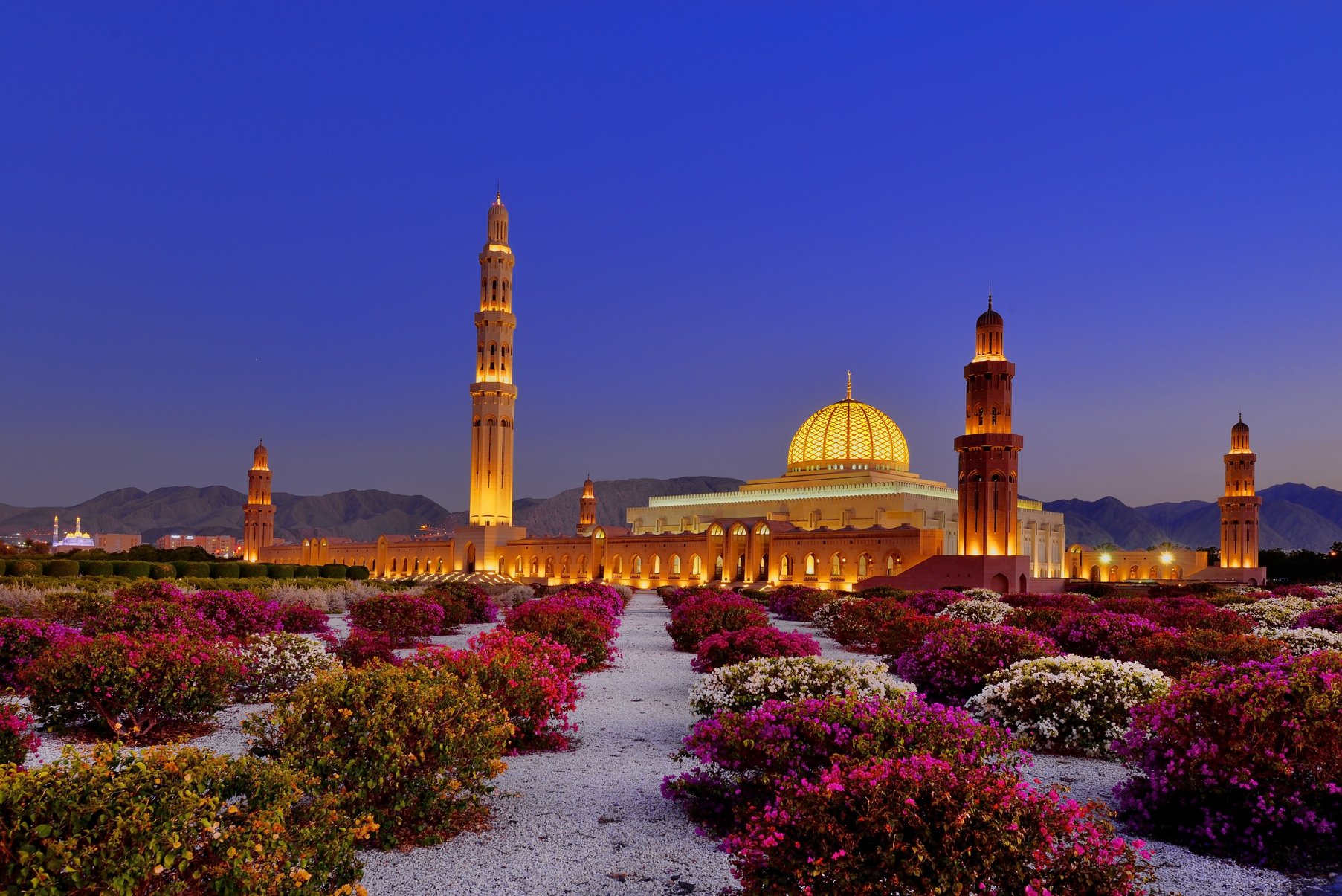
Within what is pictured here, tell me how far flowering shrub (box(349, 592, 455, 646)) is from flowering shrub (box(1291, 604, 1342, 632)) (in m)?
14.3

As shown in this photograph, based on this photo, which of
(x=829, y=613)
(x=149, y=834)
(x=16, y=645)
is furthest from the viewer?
(x=829, y=613)

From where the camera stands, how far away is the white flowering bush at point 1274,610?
1616 cm

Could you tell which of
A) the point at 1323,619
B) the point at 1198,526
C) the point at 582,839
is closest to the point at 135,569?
the point at 582,839

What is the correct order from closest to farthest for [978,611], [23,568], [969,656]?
[969,656], [978,611], [23,568]

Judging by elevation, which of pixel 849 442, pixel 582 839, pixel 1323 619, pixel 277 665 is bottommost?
pixel 582 839

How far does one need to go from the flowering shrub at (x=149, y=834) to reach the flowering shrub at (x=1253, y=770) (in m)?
4.85

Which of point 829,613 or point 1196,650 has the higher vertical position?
point 1196,650

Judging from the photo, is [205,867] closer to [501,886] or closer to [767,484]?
[501,886]

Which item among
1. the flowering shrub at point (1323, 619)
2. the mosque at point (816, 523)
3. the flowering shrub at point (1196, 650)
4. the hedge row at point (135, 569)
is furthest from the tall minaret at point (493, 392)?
the flowering shrub at point (1196, 650)

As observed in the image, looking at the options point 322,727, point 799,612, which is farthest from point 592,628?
point 799,612

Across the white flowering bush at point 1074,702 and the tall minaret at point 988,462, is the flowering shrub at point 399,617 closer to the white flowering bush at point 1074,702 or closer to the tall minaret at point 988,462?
the white flowering bush at point 1074,702

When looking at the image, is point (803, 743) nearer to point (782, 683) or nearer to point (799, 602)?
point (782, 683)

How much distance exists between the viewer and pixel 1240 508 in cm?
5228

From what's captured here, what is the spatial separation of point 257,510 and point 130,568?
49671mm
